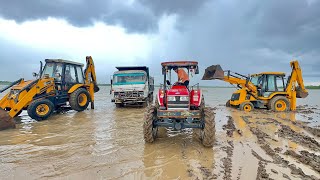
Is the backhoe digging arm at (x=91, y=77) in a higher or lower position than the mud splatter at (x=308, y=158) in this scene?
higher

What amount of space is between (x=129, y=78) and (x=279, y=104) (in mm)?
9180

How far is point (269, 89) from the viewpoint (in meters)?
14.9

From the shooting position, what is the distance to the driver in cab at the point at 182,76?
23.6ft

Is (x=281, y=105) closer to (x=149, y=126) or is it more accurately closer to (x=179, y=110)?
(x=179, y=110)

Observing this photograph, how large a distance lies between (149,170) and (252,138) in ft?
13.3

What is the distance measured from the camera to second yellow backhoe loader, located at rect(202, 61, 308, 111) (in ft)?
48.1

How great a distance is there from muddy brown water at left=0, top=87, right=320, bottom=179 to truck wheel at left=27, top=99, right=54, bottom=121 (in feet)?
4.37

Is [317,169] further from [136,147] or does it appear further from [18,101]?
[18,101]

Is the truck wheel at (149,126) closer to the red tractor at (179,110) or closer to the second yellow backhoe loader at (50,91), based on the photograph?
the red tractor at (179,110)

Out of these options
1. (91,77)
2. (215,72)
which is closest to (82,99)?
(91,77)

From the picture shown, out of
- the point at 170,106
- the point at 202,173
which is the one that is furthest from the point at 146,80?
the point at 202,173

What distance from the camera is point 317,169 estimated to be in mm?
4781

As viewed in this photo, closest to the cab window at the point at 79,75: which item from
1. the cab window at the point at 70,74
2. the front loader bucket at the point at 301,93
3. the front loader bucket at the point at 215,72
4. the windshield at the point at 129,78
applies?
the cab window at the point at 70,74

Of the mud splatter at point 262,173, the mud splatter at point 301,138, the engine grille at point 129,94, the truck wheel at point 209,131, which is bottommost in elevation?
the mud splatter at point 262,173
